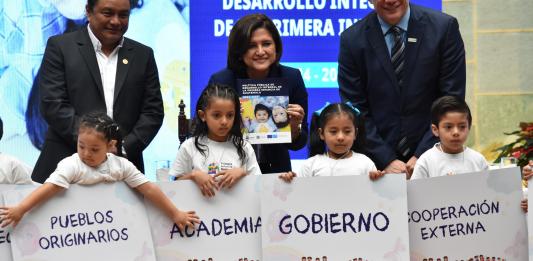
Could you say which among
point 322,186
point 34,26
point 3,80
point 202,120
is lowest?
point 322,186

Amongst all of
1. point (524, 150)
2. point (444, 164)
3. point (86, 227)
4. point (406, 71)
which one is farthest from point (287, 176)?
point (524, 150)

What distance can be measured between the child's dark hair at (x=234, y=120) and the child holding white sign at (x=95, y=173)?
390 millimetres

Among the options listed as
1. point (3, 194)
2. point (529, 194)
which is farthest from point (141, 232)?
point (529, 194)

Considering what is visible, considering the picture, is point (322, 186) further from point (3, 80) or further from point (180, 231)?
point (3, 80)

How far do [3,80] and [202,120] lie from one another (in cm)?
375

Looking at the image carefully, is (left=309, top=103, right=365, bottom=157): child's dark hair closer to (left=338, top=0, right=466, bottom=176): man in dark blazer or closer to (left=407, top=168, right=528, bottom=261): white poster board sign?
(left=338, top=0, right=466, bottom=176): man in dark blazer

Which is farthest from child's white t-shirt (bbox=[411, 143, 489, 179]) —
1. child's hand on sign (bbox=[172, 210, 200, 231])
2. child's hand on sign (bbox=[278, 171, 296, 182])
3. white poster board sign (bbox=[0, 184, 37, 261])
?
white poster board sign (bbox=[0, 184, 37, 261])

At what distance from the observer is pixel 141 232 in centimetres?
396

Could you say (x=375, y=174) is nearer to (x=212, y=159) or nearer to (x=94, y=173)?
(x=212, y=159)

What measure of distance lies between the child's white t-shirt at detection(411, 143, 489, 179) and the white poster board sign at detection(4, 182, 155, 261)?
139 centimetres

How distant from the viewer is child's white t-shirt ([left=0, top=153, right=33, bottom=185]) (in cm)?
401

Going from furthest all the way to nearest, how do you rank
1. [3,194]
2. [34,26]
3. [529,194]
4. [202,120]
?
[34,26]
[202,120]
[529,194]
[3,194]

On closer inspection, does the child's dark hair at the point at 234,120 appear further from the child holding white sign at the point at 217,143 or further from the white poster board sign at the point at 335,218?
the white poster board sign at the point at 335,218

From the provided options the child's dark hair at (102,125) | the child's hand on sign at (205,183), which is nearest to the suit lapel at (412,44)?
the child's hand on sign at (205,183)
